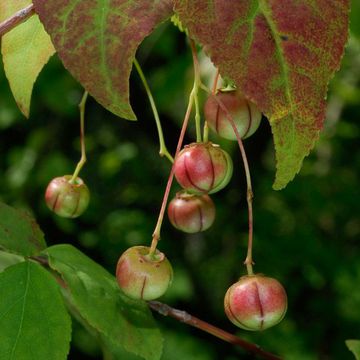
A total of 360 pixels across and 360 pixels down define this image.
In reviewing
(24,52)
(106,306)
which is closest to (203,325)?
(106,306)

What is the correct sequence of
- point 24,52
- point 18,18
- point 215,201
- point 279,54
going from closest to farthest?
point 279,54, point 18,18, point 24,52, point 215,201

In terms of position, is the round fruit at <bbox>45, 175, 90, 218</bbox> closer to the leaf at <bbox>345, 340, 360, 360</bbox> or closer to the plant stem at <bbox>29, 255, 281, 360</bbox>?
the plant stem at <bbox>29, 255, 281, 360</bbox>

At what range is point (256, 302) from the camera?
3.21ft

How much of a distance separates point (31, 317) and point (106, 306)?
109 millimetres

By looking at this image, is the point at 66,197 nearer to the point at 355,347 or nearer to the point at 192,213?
the point at 192,213

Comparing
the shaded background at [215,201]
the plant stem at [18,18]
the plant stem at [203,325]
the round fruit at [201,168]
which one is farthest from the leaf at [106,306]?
the shaded background at [215,201]

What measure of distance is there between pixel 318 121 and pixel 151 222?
2.74 metres

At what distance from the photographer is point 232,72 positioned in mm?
738

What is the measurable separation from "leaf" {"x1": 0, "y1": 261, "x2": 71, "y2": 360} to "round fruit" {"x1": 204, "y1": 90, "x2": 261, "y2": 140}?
333 mm

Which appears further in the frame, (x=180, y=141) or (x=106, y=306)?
(x=106, y=306)

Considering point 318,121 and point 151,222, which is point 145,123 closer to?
point 151,222

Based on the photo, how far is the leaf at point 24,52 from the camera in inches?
43.1

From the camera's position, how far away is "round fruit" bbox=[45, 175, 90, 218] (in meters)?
1.29

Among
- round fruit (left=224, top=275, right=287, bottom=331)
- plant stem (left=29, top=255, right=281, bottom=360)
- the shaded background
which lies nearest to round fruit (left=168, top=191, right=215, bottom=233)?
plant stem (left=29, top=255, right=281, bottom=360)
